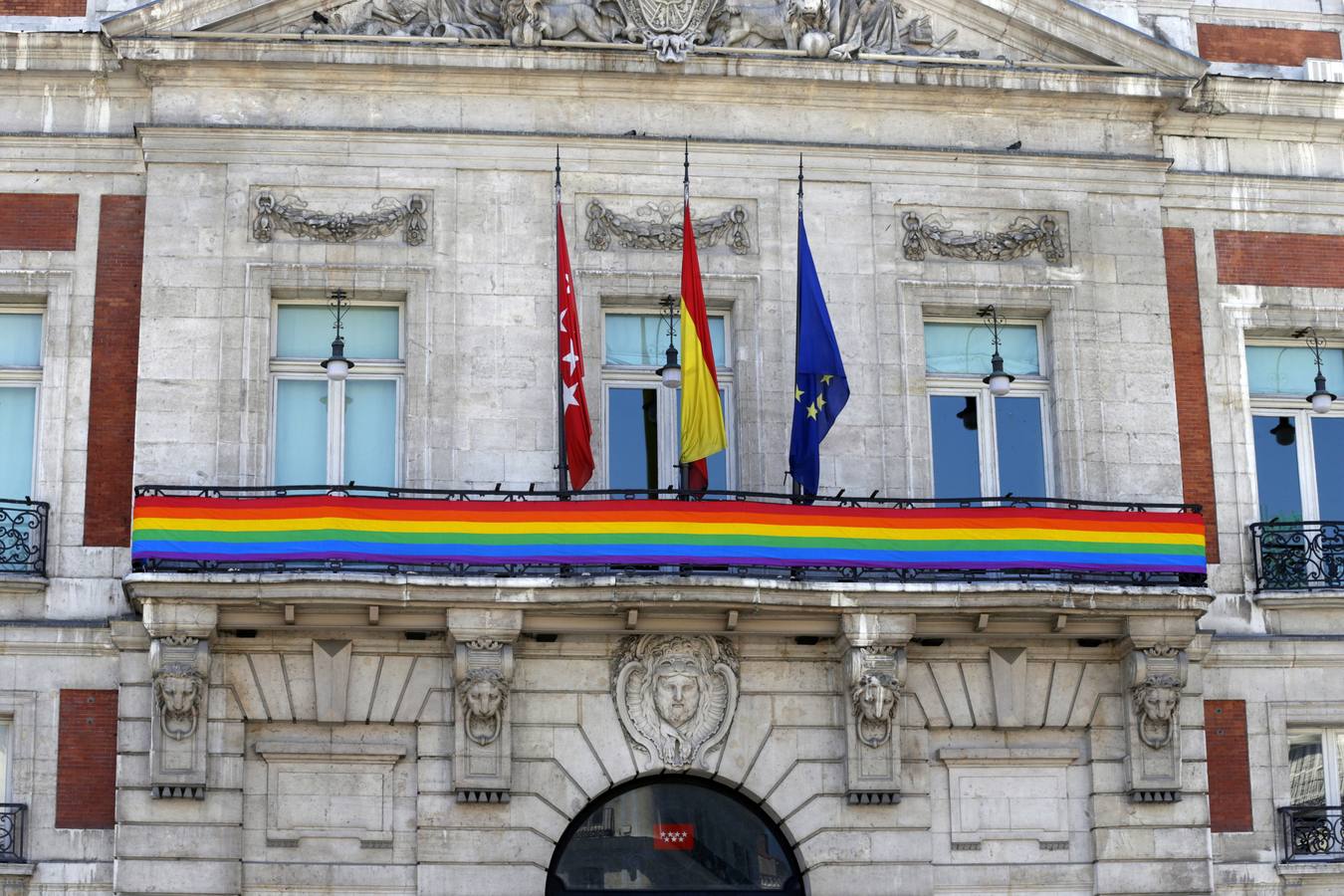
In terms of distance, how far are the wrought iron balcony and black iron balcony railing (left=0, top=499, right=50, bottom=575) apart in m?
1.09

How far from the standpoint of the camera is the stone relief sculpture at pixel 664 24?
2142cm

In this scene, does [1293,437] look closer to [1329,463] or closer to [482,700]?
[1329,463]

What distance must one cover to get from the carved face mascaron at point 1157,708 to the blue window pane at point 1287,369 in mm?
3316

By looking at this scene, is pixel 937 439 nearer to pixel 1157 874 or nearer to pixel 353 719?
pixel 1157 874

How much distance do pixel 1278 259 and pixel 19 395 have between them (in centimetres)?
1120

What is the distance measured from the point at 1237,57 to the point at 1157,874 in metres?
Result: 7.65

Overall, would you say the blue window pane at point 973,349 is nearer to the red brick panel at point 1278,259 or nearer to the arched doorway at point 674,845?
the red brick panel at point 1278,259

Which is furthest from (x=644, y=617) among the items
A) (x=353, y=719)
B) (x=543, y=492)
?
(x=353, y=719)

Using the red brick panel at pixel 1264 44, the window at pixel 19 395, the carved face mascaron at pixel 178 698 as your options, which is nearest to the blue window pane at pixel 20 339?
the window at pixel 19 395

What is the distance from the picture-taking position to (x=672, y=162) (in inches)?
845

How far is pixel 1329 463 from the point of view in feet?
72.1

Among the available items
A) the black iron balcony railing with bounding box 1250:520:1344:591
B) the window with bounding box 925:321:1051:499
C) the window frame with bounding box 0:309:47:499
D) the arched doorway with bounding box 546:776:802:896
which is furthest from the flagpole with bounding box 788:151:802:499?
the window frame with bounding box 0:309:47:499

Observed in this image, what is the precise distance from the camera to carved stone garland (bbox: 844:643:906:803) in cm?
1978

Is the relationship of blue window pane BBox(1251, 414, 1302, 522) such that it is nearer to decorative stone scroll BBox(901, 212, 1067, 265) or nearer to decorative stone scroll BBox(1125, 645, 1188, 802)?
decorative stone scroll BBox(1125, 645, 1188, 802)
